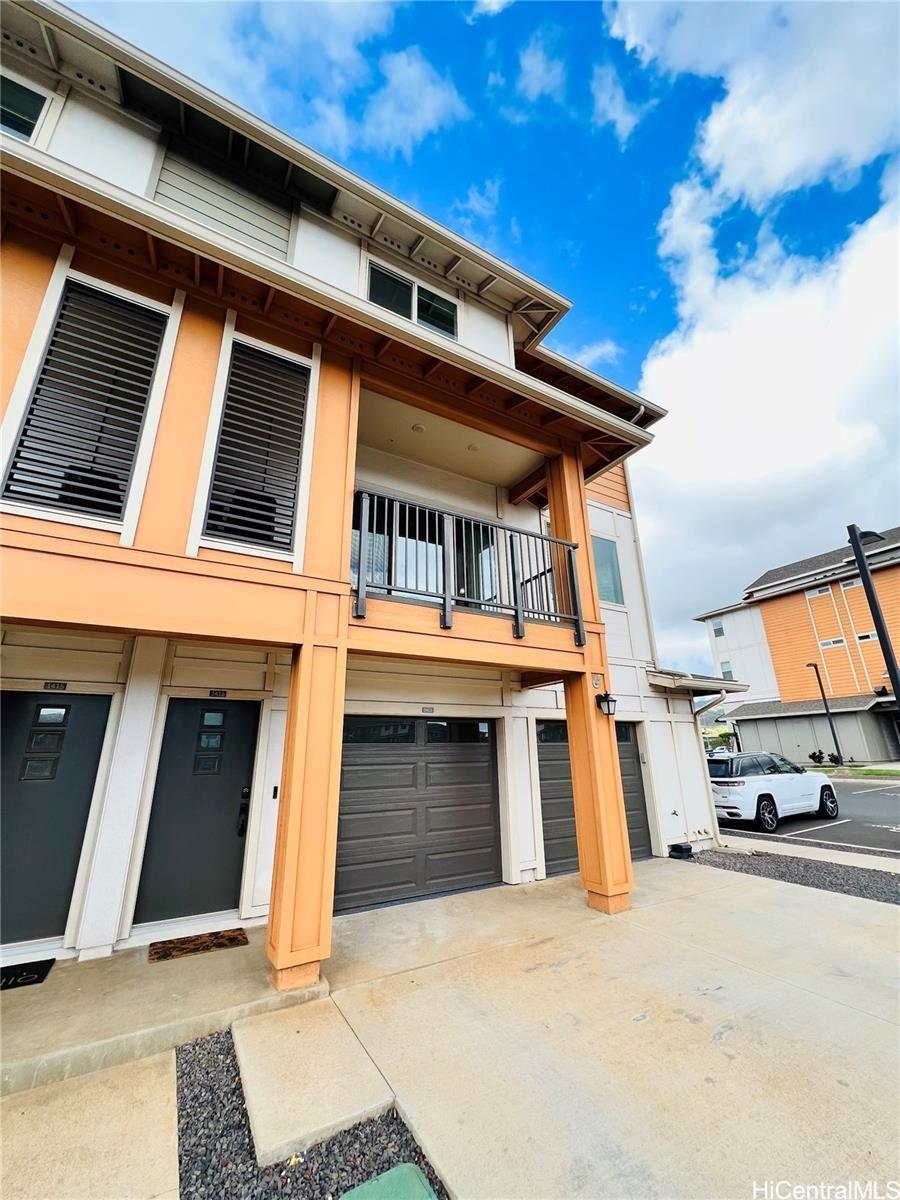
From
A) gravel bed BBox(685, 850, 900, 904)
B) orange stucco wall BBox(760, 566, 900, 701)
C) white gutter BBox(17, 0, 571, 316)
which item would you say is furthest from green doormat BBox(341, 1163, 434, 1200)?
orange stucco wall BBox(760, 566, 900, 701)

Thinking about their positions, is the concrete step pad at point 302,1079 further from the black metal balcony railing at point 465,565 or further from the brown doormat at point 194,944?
the black metal balcony railing at point 465,565

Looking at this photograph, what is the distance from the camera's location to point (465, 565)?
250 inches

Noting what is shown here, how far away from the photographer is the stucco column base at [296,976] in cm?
312

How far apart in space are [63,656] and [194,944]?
9.14 feet

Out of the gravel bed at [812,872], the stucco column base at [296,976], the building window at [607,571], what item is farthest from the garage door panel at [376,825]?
the building window at [607,571]

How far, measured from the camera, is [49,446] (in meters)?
3.27

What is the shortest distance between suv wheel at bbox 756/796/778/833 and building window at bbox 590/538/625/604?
5872 mm

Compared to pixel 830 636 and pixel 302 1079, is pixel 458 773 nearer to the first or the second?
pixel 302 1079

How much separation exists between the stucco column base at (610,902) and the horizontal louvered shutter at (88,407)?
5.81m

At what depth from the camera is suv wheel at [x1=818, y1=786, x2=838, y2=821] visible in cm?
1072

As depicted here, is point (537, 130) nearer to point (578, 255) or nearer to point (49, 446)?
point (578, 255)

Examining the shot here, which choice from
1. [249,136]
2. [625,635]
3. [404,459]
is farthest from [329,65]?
[625,635]

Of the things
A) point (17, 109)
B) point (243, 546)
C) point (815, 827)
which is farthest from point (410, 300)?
point (815, 827)

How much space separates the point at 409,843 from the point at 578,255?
1439 cm
